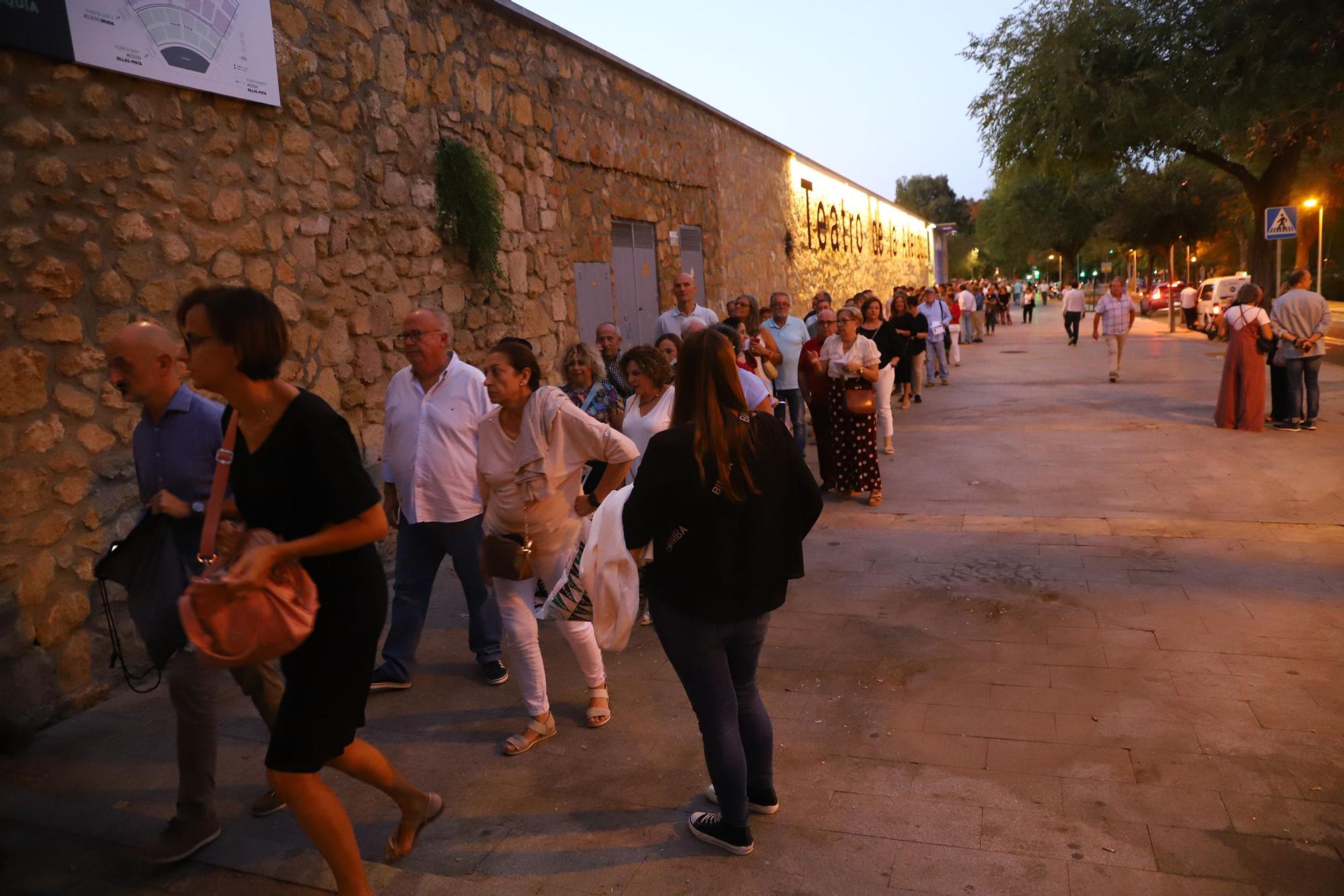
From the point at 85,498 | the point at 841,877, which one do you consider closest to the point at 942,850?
the point at 841,877

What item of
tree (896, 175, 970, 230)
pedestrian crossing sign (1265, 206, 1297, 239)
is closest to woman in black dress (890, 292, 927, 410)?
pedestrian crossing sign (1265, 206, 1297, 239)

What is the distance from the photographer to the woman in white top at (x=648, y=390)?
467 cm

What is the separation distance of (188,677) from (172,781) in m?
0.88

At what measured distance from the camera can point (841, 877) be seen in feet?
9.98

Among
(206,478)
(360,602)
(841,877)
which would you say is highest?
(206,478)

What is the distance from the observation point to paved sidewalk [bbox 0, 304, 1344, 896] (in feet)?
10.3

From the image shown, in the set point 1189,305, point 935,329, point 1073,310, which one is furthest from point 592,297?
point 1189,305

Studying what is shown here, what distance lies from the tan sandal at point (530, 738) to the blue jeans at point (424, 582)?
0.78 m

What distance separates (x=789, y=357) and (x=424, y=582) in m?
5.38

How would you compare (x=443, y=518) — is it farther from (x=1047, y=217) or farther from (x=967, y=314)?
(x=1047, y=217)

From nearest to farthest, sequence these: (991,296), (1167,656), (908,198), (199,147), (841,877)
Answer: (841,877) → (1167,656) → (199,147) → (991,296) → (908,198)

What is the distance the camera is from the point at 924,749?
152 inches

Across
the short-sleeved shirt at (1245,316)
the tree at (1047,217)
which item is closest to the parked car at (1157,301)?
the tree at (1047,217)

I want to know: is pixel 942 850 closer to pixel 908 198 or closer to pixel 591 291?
pixel 591 291
